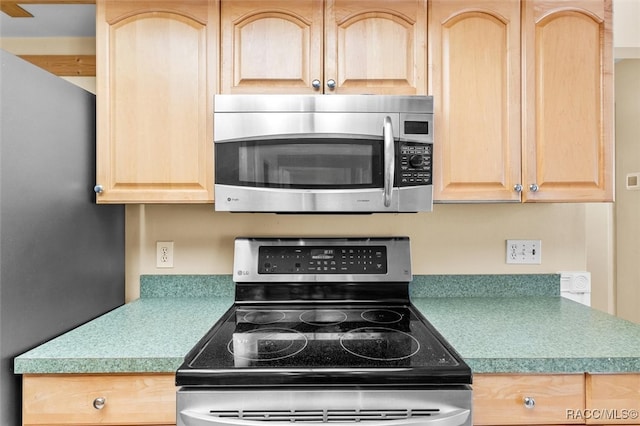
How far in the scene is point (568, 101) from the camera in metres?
1.42

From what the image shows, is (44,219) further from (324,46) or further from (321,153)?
(324,46)

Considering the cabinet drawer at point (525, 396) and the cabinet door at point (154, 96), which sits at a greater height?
the cabinet door at point (154, 96)


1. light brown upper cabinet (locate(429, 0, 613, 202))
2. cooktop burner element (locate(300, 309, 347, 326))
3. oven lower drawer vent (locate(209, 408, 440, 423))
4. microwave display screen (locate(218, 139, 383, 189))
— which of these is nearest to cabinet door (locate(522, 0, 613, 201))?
light brown upper cabinet (locate(429, 0, 613, 202))

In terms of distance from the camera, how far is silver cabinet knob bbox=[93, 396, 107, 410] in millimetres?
1032

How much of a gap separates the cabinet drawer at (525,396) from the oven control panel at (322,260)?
0.65m

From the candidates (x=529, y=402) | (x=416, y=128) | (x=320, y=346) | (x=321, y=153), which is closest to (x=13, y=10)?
(x=321, y=153)

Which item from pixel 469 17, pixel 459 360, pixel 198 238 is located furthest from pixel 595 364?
pixel 198 238

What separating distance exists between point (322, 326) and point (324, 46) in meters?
1.00

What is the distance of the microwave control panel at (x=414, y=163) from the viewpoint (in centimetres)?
138

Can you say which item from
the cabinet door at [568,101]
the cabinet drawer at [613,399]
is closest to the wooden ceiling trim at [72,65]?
the cabinet door at [568,101]

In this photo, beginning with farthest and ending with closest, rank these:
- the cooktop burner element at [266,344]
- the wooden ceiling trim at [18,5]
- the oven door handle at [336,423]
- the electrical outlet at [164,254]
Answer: the electrical outlet at [164,254] → the wooden ceiling trim at [18,5] → the cooktop burner element at [266,344] → the oven door handle at [336,423]

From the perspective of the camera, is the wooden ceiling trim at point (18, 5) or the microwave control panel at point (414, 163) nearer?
the microwave control panel at point (414, 163)

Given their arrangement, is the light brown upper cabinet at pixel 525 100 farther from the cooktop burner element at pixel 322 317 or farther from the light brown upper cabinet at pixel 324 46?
the cooktop burner element at pixel 322 317

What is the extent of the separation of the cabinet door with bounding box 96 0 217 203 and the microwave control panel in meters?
0.69
